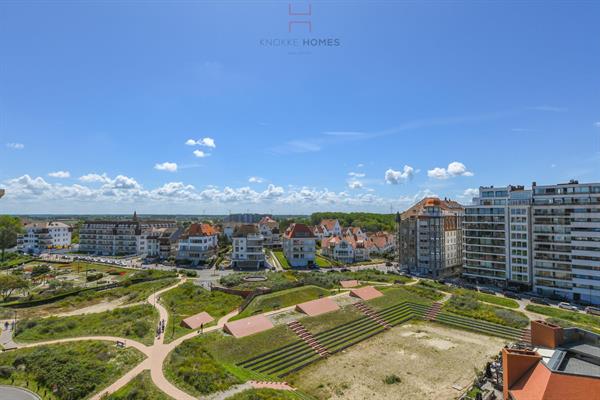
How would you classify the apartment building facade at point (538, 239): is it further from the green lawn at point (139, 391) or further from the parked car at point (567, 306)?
the green lawn at point (139, 391)

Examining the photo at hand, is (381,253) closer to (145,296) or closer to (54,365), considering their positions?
(145,296)

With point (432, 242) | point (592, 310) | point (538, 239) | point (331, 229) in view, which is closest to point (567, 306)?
point (592, 310)

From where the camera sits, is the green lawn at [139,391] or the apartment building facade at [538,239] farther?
the apartment building facade at [538,239]

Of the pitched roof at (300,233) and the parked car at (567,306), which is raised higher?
the pitched roof at (300,233)

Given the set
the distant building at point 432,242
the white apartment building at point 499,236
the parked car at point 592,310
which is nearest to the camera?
the parked car at point 592,310

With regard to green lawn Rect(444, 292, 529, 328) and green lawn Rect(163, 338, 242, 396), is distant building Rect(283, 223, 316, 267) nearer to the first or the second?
green lawn Rect(444, 292, 529, 328)

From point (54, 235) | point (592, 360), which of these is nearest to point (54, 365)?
point (592, 360)

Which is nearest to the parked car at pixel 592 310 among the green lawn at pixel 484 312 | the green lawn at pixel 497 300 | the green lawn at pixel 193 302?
the green lawn at pixel 497 300

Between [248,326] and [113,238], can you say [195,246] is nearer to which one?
[113,238]
